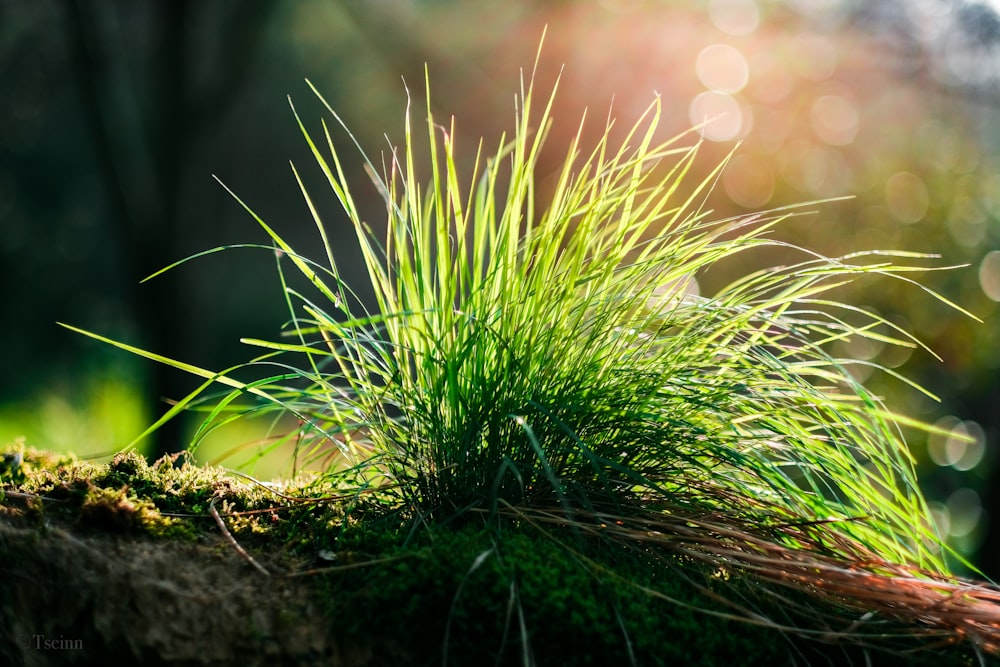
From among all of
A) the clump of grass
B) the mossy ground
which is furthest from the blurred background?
the mossy ground

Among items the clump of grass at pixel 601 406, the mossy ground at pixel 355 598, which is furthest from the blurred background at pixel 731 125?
the mossy ground at pixel 355 598

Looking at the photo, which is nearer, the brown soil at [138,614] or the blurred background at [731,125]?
the brown soil at [138,614]

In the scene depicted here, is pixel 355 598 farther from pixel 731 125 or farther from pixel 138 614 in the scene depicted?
pixel 731 125

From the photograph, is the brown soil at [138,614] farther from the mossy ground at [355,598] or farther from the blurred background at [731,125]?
the blurred background at [731,125]

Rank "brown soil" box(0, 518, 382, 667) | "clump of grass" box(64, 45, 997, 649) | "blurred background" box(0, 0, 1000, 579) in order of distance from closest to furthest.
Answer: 1. "brown soil" box(0, 518, 382, 667)
2. "clump of grass" box(64, 45, 997, 649)
3. "blurred background" box(0, 0, 1000, 579)

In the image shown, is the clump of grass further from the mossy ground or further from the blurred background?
the blurred background

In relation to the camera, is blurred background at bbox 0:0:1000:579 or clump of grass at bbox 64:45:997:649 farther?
blurred background at bbox 0:0:1000:579

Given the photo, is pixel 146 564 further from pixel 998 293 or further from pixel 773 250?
pixel 773 250

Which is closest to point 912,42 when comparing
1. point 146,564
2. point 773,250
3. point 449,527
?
point 773,250
